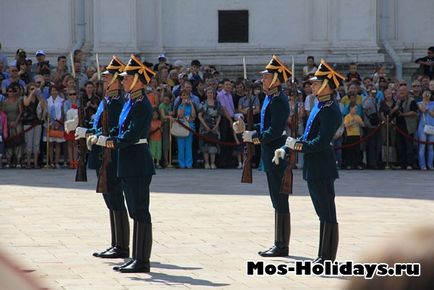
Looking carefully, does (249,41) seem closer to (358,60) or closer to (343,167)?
(358,60)

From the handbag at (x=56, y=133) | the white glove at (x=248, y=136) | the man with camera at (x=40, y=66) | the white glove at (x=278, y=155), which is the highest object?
the man with camera at (x=40, y=66)

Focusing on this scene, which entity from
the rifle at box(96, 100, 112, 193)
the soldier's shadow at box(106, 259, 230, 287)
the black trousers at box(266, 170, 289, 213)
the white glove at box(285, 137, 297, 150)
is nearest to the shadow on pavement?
the black trousers at box(266, 170, 289, 213)

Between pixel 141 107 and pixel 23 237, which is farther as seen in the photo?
pixel 23 237

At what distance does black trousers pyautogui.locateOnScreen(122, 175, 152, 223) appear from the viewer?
864cm

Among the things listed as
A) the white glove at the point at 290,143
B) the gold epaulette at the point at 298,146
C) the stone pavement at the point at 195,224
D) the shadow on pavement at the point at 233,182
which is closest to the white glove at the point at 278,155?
the white glove at the point at 290,143

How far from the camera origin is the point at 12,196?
14812 millimetres

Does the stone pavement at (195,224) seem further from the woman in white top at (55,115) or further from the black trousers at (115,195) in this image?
the woman in white top at (55,115)

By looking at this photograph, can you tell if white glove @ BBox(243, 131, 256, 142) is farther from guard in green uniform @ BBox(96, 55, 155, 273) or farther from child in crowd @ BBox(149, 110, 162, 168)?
child in crowd @ BBox(149, 110, 162, 168)

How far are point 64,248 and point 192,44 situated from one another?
51.2ft

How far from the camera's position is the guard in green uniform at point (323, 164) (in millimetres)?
8719

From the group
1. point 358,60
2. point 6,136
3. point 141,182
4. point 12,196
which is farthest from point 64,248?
point 358,60

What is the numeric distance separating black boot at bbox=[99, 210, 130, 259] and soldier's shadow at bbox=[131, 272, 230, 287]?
36.4 inches

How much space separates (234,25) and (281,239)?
1601cm

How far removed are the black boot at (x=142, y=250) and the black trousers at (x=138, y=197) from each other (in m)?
0.06
